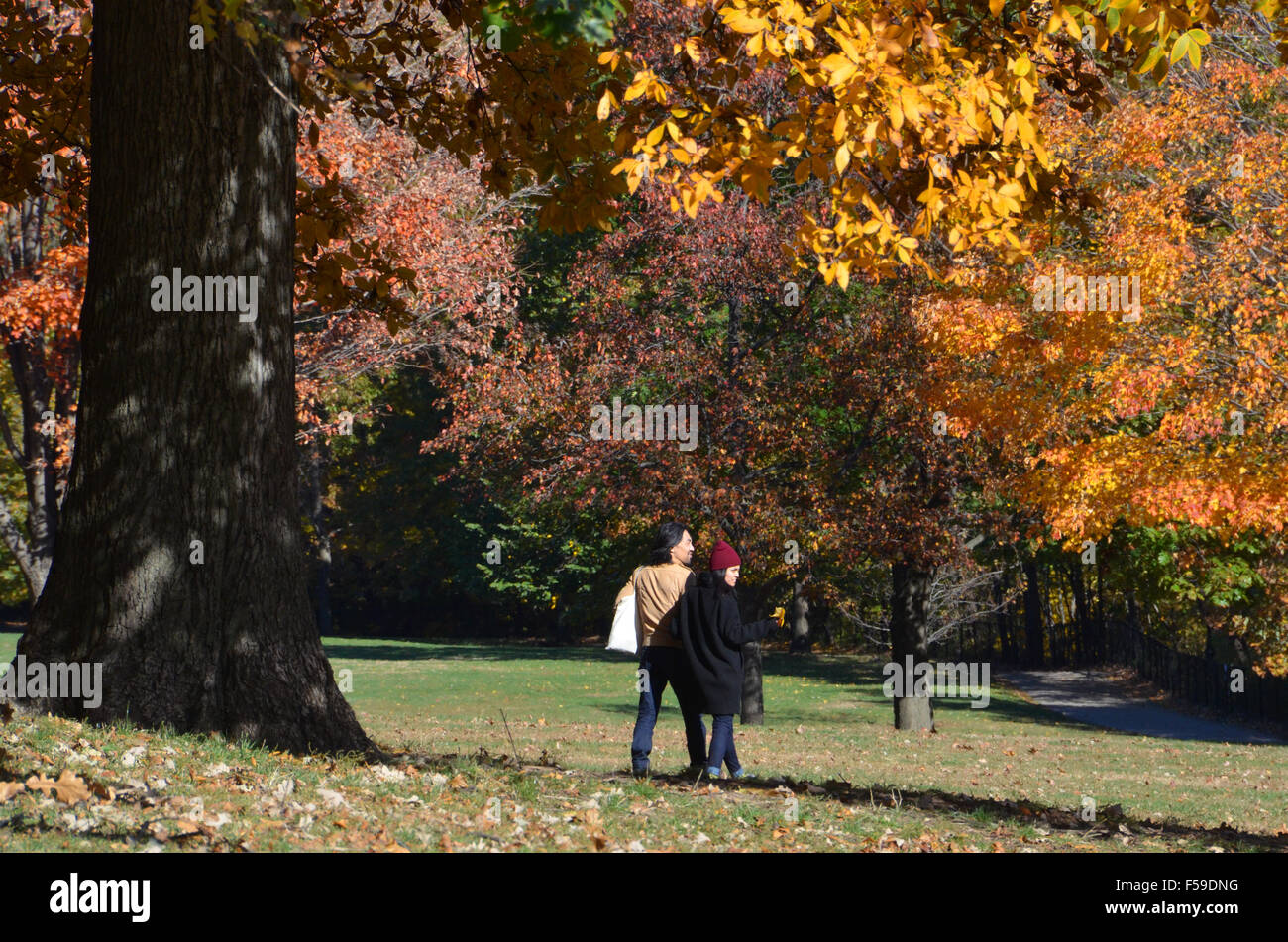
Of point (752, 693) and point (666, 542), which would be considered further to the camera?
point (752, 693)

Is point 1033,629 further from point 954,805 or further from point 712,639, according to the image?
point 954,805

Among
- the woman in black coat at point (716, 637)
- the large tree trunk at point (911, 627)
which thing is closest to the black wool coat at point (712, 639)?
the woman in black coat at point (716, 637)

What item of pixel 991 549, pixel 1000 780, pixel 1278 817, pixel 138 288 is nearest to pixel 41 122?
pixel 138 288

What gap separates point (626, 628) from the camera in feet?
31.7

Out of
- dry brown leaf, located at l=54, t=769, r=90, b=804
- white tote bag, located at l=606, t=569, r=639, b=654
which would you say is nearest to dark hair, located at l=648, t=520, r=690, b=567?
white tote bag, located at l=606, t=569, r=639, b=654

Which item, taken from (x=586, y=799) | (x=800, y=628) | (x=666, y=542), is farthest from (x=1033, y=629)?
(x=586, y=799)

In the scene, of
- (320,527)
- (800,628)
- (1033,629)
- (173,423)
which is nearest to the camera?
(173,423)

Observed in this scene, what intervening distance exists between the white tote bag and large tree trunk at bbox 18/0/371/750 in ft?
8.57

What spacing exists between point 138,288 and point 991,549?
26371mm

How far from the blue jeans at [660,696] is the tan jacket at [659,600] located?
0.09 metres

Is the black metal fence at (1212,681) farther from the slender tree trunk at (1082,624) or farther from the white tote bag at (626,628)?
the white tote bag at (626,628)

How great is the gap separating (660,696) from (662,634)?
44 centimetres

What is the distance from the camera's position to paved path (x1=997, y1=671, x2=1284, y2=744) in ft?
74.2
